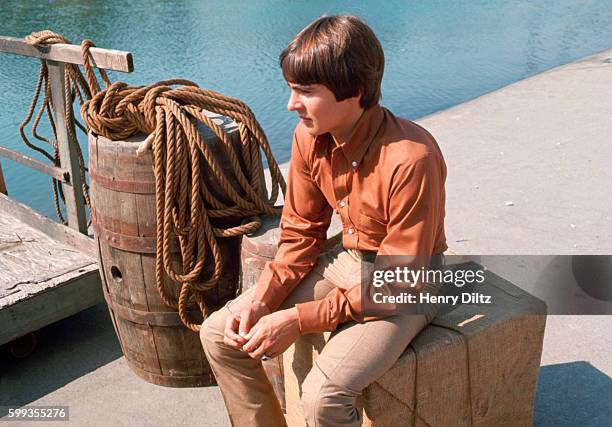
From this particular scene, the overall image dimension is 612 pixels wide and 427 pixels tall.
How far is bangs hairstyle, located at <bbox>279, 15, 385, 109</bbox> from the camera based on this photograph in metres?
2.08

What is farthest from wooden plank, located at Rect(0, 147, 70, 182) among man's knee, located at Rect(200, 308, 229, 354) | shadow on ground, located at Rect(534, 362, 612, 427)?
shadow on ground, located at Rect(534, 362, 612, 427)

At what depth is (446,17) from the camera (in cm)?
1417

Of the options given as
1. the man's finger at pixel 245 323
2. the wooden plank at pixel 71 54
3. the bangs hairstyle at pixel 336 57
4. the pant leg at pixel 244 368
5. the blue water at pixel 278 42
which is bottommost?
the blue water at pixel 278 42

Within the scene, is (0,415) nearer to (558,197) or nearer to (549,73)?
(558,197)

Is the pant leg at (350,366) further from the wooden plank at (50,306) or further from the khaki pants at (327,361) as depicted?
the wooden plank at (50,306)

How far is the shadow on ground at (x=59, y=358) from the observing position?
3.22 metres

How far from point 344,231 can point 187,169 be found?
0.73 metres

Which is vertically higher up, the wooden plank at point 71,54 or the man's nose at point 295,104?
the man's nose at point 295,104

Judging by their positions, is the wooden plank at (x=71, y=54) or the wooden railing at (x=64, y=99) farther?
the wooden railing at (x=64, y=99)

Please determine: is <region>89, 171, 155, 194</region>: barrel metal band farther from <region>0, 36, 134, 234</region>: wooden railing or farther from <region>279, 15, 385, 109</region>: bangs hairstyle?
<region>279, 15, 385, 109</region>: bangs hairstyle

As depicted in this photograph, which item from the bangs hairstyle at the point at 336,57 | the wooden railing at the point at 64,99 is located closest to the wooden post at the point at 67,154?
the wooden railing at the point at 64,99

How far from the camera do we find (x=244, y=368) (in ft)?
8.03

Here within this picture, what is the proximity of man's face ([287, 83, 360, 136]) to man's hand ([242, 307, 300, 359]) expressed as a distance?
1.83ft

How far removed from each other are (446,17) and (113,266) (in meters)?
12.3
